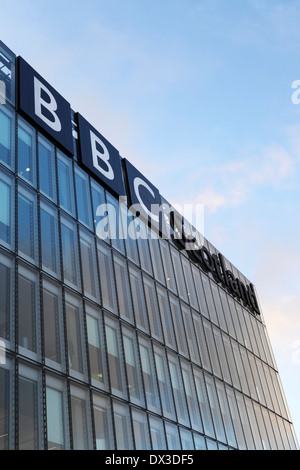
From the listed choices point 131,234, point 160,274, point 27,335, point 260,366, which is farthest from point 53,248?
point 260,366

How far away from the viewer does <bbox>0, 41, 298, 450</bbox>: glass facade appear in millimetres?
20203

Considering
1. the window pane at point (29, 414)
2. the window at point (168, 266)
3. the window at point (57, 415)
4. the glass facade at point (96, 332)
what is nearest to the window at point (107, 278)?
the glass facade at point (96, 332)

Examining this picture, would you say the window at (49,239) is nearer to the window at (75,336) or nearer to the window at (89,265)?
the window at (75,336)

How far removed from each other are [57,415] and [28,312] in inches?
139

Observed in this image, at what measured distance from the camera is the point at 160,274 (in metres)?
32.9

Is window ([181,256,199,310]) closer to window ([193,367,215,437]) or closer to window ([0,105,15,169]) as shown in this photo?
window ([193,367,215,437])

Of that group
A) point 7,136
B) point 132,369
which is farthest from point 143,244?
point 7,136

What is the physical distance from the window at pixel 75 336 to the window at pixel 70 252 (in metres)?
0.83

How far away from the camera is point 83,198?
92.8 feet

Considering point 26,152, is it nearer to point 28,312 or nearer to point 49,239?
point 49,239

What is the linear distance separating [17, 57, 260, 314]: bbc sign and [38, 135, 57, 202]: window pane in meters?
0.65

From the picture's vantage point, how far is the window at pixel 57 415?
764 inches

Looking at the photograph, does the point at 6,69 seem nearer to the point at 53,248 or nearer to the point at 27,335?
the point at 53,248
